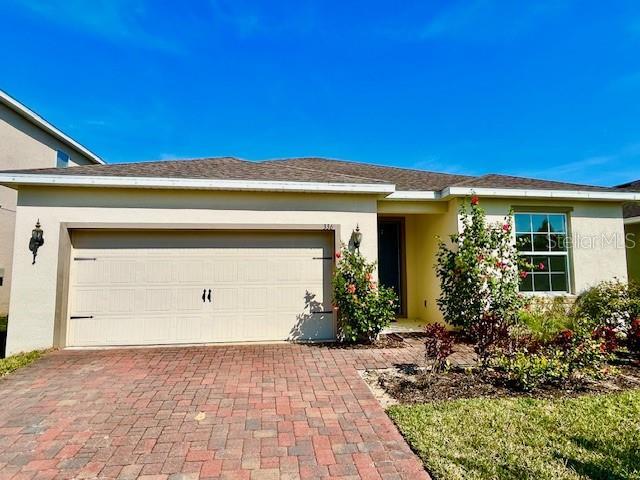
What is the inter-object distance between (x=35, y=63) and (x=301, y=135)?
388 inches

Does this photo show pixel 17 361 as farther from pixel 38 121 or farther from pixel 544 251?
pixel 544 251

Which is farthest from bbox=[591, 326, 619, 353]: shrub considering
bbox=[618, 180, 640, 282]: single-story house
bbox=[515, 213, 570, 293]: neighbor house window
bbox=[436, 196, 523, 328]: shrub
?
bbox=[618, 180, 640, 282]: single-story house

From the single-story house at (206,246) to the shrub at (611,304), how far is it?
32 centimetres

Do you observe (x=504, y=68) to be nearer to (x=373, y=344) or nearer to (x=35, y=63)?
(x=373, y=344)

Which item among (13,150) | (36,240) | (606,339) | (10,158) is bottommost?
(606,339)

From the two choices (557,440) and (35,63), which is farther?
(35,63)

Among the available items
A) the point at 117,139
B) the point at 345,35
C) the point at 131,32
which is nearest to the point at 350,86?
the point at 345,35

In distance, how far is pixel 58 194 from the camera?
6.56m

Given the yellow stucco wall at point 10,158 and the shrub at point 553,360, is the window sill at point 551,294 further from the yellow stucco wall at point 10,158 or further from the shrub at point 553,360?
the yellow stucco wall at point 10,158

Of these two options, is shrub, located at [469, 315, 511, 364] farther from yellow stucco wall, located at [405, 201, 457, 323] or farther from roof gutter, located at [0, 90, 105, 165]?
roof gutter, located at [0, 90, 105, 165]

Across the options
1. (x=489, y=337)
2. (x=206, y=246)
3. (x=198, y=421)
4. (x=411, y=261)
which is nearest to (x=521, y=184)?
(x=411, y=261)

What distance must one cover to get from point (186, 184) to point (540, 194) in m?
7.64

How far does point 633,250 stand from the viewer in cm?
1147

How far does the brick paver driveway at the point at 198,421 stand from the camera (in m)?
2.84
